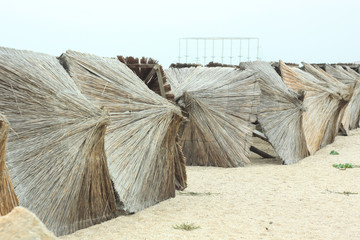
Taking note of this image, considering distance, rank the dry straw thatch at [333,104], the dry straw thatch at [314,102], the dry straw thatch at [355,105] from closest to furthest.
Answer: the dry straw thatch at [314,102]
the dry straw thatch at [333,104]
the dry straw thatch at [355,105]

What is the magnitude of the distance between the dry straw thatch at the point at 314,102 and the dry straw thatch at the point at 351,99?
2.70 m

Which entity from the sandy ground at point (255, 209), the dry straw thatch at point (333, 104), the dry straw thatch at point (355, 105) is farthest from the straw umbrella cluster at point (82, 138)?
the dry straw thatch at point (355, 105)

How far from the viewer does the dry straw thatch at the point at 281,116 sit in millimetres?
9856

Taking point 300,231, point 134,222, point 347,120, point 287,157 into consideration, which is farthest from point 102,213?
point 347,120

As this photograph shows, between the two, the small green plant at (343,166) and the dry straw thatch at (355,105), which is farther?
the dry straw thatch at (355,105)

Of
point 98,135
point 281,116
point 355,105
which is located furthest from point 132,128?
point 355,105

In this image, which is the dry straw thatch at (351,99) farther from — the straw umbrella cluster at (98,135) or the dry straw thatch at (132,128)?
the dry straw thatch at (132,128)

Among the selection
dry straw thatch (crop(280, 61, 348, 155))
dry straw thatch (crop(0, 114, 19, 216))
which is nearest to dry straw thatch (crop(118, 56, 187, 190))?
dry straw thatch (crop(0, 114, 19, 216))

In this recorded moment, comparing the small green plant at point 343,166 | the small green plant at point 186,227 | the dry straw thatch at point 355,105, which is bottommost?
the small green plant at point 343,166

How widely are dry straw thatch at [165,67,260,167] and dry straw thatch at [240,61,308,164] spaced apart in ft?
1.49

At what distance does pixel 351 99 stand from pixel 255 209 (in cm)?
1019

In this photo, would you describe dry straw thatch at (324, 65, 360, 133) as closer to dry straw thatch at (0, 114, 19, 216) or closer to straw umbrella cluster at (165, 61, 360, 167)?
straw umbrella cluster at (165, 61, 360, 167)

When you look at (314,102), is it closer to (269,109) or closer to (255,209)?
(269,109)

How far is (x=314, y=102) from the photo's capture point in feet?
36.7
